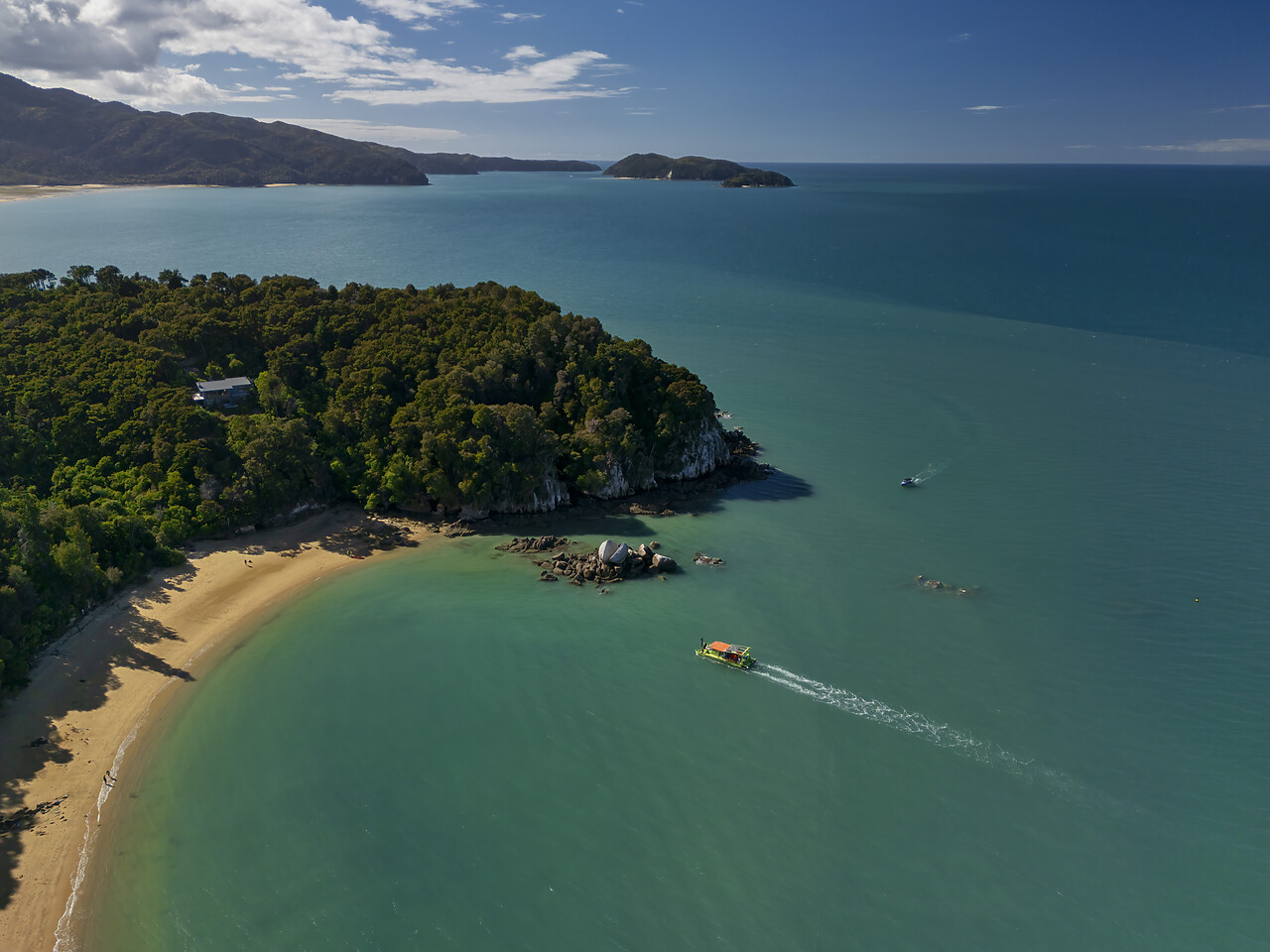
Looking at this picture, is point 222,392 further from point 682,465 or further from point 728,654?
point 728,654

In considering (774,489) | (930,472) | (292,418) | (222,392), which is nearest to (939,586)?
(774,489)

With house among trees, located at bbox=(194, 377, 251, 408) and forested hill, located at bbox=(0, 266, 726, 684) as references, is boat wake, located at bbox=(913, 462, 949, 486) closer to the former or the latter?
forested hill, located at bbox=(0, 266, 726, 684)

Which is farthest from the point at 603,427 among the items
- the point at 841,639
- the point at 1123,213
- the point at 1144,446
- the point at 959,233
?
the point at 1123,213

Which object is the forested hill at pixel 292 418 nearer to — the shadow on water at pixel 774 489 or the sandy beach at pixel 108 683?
the sandy beach at pixel 108 683

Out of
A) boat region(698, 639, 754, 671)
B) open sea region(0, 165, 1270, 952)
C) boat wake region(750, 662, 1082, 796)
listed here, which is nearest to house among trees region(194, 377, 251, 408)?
open sea region(0, 165, 1270, 952)

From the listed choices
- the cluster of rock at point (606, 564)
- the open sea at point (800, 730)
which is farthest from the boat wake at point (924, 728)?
the cluster of rock at point (606, 564)

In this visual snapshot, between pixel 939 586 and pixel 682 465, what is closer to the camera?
pixel 939 586

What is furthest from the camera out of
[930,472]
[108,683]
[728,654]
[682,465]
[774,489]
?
[930,472]
